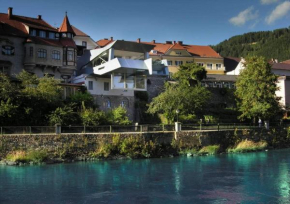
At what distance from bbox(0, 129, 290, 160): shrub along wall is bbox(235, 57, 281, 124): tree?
197 inches

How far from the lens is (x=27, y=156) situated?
28781 millimetres

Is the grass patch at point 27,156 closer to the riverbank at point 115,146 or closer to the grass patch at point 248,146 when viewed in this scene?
the riverbank at point 115,146

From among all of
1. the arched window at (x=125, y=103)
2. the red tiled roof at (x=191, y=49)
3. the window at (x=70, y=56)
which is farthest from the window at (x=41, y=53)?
the red tiled roof at (x=191, y=49)

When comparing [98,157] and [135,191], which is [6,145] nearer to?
[98,157]

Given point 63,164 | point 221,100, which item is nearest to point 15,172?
point 63,164

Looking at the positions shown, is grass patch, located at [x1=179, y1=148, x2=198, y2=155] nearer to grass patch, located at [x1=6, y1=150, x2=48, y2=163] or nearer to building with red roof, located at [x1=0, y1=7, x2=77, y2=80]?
grass patch, located at [x1=6, y1=150, x2=48, y2=163]

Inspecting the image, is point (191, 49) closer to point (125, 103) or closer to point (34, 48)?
point (125, 103)

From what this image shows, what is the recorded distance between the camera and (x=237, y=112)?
50.8 metres

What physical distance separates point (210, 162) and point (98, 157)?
9.70 m

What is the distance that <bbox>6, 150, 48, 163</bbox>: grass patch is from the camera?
2837 centimetres

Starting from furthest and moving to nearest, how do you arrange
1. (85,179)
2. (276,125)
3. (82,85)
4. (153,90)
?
(153,90), (276,125), (82,85), (85,179)

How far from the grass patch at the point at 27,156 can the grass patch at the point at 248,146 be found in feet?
63.2

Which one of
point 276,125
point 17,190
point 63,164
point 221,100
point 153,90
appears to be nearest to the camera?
point 17,190

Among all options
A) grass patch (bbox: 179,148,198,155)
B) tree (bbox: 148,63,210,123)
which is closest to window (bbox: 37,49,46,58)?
tree (bbox: 148,63,210,123)
